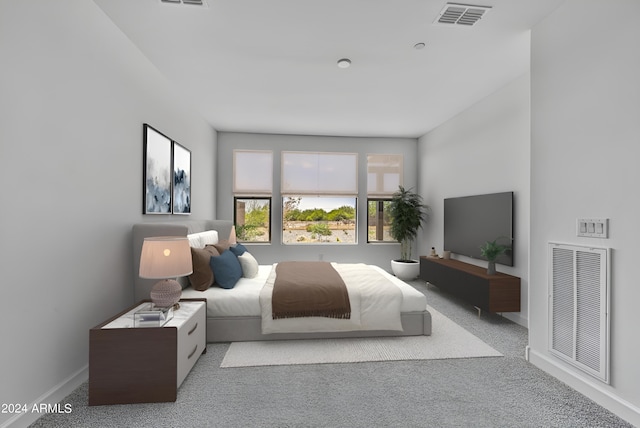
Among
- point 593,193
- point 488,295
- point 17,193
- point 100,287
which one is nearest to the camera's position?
point 17,193

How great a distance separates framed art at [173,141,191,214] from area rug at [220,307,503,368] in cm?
199

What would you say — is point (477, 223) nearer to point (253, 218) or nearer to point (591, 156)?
point (591, 156)

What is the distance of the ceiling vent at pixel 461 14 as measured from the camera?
2355 millimetres

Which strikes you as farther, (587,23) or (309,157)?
(309,157)

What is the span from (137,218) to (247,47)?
1.96 m

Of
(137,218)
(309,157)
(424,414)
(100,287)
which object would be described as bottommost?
(424,414)

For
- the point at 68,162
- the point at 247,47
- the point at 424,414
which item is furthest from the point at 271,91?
the point at 424,414

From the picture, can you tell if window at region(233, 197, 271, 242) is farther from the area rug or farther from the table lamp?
the table lamp

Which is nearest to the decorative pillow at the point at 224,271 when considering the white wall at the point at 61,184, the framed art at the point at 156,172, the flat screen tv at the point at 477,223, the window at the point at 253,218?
the white wall at the point at 61,184

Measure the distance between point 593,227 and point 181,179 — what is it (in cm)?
418

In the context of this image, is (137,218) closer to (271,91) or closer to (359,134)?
(271,91)

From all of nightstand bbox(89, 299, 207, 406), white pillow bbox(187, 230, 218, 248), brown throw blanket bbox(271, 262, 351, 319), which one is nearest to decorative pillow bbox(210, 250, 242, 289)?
white pillow bbox(187, 230, 218, 248)

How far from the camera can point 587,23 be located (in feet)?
7.07

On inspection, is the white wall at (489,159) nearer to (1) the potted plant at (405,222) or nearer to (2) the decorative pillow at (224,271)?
(1) the potted plant at (405,222)
